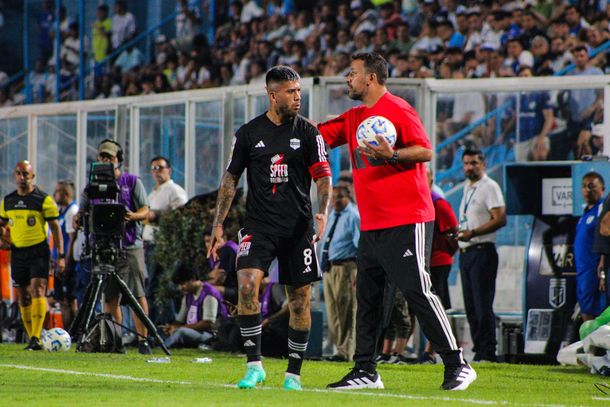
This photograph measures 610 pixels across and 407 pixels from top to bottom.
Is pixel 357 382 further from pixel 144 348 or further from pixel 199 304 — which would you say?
pixel 199 304

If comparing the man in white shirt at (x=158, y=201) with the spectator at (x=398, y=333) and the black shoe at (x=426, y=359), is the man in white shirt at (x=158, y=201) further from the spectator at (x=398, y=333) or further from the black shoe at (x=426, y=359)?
the black shoe at (x=426, y=359)

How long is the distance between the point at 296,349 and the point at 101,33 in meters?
19.1

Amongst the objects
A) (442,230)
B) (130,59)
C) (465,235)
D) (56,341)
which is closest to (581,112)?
(465,235)

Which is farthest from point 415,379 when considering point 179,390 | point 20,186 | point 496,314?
point 20,186

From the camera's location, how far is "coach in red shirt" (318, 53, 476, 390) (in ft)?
26.9

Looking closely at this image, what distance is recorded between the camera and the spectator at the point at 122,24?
26234mm

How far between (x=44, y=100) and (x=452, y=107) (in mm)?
13937

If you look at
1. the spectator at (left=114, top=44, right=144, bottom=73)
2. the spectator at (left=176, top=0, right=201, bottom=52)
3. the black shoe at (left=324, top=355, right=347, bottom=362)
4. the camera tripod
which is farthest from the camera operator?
the spectator at (left=114, top=44, right=144, bottom=73)

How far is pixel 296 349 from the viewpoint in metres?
8.34

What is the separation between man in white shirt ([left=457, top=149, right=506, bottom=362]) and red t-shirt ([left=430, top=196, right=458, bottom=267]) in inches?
6.7

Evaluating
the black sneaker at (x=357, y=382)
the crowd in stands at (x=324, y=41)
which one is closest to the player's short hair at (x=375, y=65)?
the black sneaker at (x=357, y=382)

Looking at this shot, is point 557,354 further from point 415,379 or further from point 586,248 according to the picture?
point 415,379

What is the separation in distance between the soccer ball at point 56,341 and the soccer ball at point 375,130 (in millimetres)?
6268

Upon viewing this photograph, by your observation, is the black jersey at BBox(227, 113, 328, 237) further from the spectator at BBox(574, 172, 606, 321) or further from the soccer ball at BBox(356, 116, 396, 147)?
the spectator at BBox(574, 172, 606, 321)
